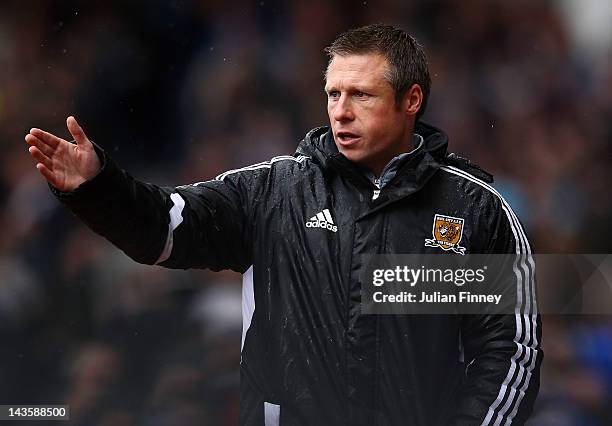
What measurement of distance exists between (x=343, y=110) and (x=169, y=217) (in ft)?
2.04

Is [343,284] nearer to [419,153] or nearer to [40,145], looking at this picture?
[419,153]

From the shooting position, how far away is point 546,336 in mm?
5078

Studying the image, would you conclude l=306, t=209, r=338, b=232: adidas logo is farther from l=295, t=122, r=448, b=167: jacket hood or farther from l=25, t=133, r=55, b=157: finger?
l=25, t=133, r=55, b=157: finger

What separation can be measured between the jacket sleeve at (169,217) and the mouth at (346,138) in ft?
0.96

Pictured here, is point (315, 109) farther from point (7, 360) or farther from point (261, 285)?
point (261, 285)

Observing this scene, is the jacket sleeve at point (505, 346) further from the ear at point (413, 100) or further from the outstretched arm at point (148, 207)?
the outstretched arm at point (148, 207)

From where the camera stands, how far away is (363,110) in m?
3.02

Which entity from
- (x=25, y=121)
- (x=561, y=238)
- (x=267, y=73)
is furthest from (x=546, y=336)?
(x=25, y=121)

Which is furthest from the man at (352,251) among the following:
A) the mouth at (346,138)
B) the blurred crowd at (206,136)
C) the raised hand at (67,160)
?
the blurred crowd at (206,136)

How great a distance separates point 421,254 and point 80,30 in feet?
11.3

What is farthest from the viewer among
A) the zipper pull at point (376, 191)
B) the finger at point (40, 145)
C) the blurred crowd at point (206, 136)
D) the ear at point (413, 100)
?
the blurred crowd at point (206, 136)

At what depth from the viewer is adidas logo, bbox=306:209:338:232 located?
2.92 m

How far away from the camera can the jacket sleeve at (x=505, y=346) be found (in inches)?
114

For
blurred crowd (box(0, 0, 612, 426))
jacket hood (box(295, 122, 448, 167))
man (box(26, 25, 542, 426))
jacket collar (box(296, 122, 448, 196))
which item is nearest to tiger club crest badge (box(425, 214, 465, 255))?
man (box(26, 25, 542, 426))
